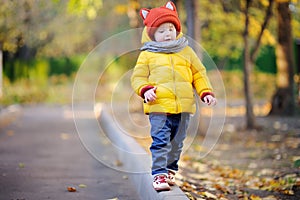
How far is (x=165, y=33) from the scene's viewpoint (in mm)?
5641

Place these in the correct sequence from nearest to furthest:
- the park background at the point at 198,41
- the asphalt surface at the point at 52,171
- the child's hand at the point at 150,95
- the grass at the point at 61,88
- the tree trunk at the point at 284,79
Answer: the child's hand at the point at 150,95
the asphalt surface at the point at 52,171
the park background at the point at 198,41
the tree trunk at the point at 284,79
the grass at the point at 61,88

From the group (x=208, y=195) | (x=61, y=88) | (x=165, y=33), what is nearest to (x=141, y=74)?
(x=165, y=33)

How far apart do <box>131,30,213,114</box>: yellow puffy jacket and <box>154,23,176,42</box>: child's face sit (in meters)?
0.17

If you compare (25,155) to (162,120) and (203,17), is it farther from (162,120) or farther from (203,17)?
(203,17)

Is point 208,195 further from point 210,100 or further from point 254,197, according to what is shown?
Answer: point 210,100

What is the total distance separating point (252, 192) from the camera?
730 centimetres

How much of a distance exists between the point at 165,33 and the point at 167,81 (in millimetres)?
473

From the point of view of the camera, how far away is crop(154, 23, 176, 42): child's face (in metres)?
5.65

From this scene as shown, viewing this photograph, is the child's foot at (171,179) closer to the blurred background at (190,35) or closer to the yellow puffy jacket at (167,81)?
the yellow puffy jacket at (167,81)

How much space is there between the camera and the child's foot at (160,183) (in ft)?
17.7

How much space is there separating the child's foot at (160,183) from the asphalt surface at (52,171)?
38.3 inches

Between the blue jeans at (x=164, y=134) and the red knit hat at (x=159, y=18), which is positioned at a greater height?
the red knit hat at (x=159, y=18)

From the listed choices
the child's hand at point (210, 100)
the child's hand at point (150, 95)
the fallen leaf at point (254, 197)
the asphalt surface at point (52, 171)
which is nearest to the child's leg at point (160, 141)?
the child's hand at point (150, 95)

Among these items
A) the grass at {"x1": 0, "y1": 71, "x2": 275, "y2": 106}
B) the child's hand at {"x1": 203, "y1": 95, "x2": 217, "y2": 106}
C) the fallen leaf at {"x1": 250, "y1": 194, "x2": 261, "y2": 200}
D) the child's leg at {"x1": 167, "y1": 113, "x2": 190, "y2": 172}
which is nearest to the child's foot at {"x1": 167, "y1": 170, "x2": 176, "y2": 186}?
the child's leg at {"x1": 167, "y1": 113, "x2": 190, "y2": 172}
